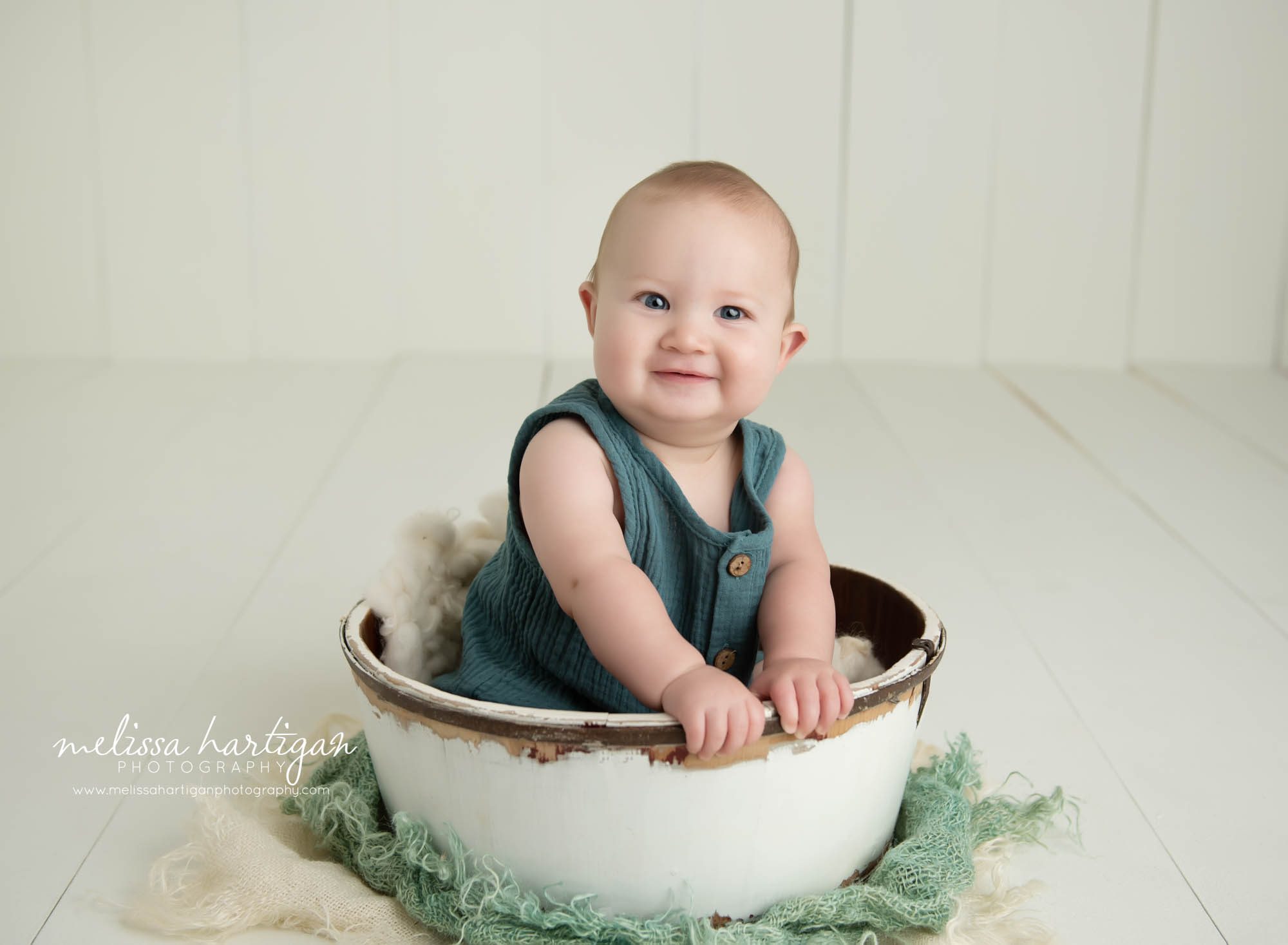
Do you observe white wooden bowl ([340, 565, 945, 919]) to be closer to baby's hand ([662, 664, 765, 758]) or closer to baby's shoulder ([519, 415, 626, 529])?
baby's hand ([662, 664, 765, 758])

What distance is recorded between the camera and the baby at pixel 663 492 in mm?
801

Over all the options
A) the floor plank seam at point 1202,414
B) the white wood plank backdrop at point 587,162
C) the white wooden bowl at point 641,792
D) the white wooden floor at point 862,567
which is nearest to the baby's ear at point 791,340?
the white wooden bowl at point 641,792

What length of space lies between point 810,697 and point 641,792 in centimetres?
10

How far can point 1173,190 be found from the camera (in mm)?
2480

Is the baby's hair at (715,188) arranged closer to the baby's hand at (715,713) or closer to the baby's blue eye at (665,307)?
the baby's blue eye at (665,307)

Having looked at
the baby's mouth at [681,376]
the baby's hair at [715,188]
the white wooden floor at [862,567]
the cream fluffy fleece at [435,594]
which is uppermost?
the baby's hair at [715,188]

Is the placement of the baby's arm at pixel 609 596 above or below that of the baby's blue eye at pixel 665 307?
below

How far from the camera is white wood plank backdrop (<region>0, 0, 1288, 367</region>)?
7.79ft

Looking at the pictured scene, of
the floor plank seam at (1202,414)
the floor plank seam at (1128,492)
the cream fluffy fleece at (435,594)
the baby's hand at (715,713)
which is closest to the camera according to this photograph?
the baby's hand at (715,713)

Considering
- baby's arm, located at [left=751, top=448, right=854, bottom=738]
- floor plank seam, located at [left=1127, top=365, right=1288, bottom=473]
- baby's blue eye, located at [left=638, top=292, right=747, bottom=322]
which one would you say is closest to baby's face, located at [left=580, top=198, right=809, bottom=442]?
baby's blue eye, located at [left=638, top=292, right=747, bottom=322]

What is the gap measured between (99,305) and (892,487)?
61.7 inches

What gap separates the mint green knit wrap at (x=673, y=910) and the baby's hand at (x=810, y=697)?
11cm

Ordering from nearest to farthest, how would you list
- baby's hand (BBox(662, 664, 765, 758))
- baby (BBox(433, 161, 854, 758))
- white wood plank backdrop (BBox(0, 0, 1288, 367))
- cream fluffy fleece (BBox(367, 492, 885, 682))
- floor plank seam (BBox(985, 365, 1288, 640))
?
baby's hand (BBox(662, 664, 765, 758))
baby (BBox(433, 161, 854, 758))
cream fluffy fleece (BBox(367, 492, 885, 682))
floor plank seam (BBox(985, 365, 1288, 640))
white wood plank backdrop (BBox(0, 0, 1288, 367))

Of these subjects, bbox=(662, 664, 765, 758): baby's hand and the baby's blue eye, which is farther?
the baby's blue eye
